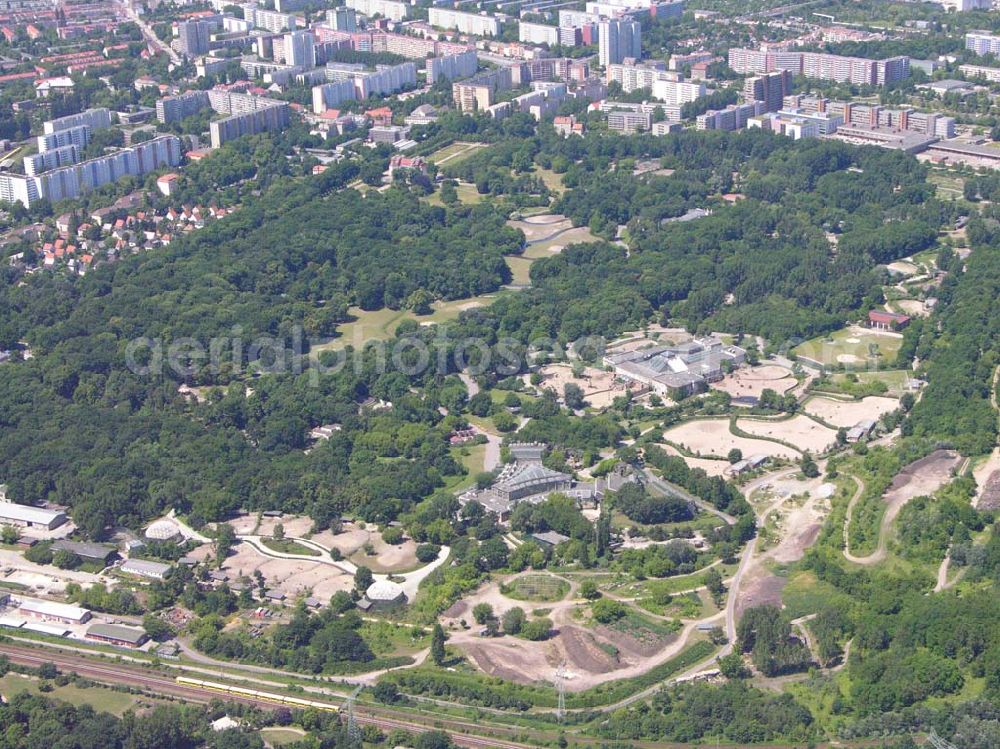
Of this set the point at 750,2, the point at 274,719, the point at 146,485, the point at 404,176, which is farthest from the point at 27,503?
the point at 750,2

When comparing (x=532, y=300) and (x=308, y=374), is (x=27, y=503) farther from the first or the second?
(x=532, y=300)

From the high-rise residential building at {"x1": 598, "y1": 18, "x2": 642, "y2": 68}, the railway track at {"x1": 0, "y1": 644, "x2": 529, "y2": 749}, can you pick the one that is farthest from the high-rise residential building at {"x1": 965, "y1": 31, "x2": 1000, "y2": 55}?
the railway track at {"x1": 0, "y1": 644, "x2": 529, "y2": 749}

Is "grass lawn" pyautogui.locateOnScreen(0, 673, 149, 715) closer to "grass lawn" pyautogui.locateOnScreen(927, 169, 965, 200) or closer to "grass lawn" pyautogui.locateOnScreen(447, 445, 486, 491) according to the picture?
"grass lawn" pyautogui.locateOnScreen(447, 445, 486, 491)

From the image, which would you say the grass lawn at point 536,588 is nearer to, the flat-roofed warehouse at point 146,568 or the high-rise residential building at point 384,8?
the flat-roofed warehouse at point 146,568

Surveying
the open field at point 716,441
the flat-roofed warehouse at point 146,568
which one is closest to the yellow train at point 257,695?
the flat-roofed warehouse at point 146,568

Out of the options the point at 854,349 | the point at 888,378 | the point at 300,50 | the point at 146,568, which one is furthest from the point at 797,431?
the point at 300,50
